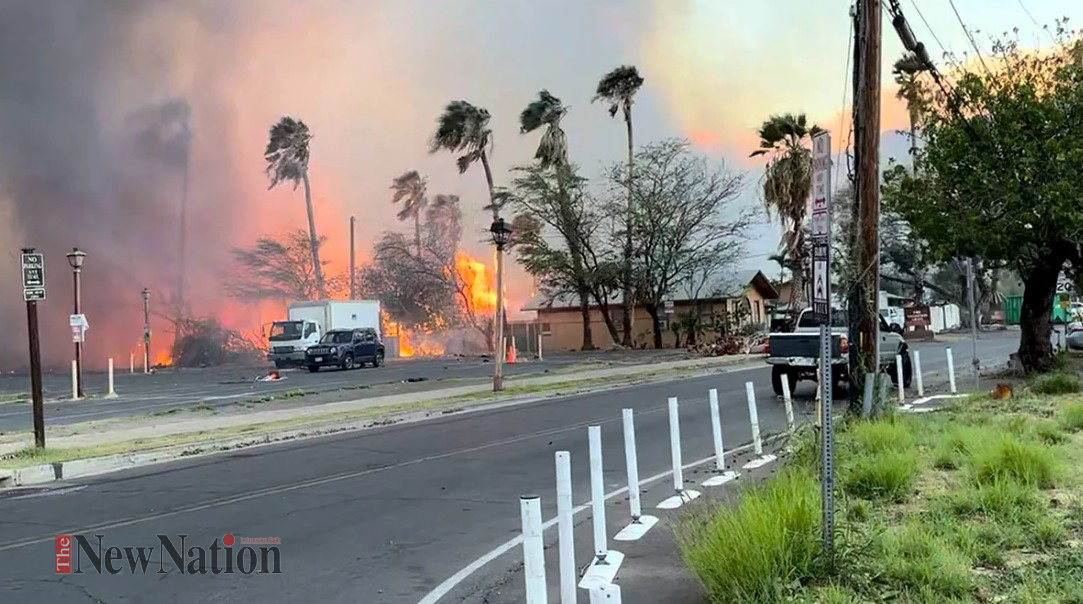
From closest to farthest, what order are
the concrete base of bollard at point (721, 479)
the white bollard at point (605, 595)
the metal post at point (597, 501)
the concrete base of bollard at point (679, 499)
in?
1. the white bollard at point (605, 595)
2. the metal post at point (597, 501)
3. the concrete base of bollard at point (679, 499)
4. the concrete base of bollard at point (721, 479)

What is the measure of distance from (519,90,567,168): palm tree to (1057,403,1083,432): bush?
125 ft

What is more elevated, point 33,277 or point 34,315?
point 33,277

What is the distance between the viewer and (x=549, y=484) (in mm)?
9055

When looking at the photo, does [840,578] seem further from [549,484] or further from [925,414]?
[925,414]

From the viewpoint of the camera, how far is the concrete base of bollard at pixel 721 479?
8.42 meters

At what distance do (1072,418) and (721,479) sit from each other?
16.4ft

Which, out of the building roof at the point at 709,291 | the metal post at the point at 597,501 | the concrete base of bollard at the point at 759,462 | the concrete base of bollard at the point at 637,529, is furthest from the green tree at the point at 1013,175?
the building roof at the point at 709,291

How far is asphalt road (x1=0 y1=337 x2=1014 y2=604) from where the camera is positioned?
568 centimetres

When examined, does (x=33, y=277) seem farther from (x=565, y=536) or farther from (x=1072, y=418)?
(x=1072, y=418)

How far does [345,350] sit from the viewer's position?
35844 millimetres

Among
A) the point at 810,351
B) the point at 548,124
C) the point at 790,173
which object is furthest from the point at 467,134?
the point at 810,351

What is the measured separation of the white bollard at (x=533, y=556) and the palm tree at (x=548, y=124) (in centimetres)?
4390

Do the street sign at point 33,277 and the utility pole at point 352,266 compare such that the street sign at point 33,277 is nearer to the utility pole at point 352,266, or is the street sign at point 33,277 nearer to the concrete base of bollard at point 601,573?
the concrete base of bollard at point 601,573

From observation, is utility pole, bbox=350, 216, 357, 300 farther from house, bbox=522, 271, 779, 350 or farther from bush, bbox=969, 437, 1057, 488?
bush, bbox=969, 437, 1057, 488
